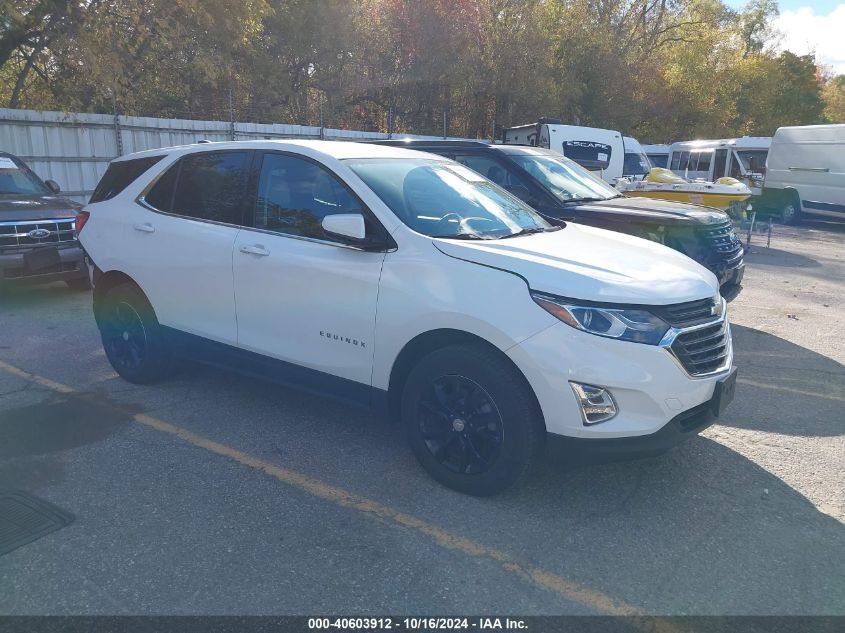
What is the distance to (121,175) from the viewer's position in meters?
5.32

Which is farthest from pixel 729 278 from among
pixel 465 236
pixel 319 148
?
pixel 319 148

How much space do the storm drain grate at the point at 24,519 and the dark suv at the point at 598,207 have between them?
5007 millimetres

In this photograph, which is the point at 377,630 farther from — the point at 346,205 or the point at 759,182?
the point at 759,182

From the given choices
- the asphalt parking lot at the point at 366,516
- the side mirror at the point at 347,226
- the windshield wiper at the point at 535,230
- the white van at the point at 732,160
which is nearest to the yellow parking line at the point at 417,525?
the asphalt parking lot at the point at 366,516

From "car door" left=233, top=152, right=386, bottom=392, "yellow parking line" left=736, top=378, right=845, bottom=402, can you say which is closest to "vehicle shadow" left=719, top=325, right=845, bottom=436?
"yellow parking line" left=736, top=378, right=845, bottom=402

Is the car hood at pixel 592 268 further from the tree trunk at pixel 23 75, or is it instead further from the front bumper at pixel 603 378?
the tree trunk at pixel 23 75

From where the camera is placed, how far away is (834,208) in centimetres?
1873

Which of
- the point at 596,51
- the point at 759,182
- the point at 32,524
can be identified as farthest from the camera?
the point at 596,51

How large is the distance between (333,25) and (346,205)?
17609mm

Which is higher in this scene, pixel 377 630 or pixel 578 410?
pixel 578 410

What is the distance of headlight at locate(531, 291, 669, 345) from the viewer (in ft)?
10.3

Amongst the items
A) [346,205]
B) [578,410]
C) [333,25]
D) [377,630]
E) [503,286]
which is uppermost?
[333,25]

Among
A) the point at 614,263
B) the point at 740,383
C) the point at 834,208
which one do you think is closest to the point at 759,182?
the point at 834,208

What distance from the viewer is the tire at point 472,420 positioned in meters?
3.27
